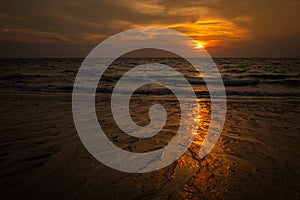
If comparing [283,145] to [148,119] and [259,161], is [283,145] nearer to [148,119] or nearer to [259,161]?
[259,161]

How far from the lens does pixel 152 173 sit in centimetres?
349

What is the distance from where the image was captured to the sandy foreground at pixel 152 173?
2920 millimetres

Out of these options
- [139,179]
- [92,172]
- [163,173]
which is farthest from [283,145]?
[92,172]

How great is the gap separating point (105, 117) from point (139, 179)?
13.5ft

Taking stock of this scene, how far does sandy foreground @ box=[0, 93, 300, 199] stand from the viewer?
292 centimetres

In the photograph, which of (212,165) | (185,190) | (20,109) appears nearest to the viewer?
(185,190)

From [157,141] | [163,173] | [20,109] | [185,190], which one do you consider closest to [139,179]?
[163,173]

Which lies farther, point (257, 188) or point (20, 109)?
point (20, 109)

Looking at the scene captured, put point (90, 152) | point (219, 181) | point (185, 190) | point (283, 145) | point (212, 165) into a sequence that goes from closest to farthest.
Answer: point (185, 190), point (219, 181), point (212, 165), point (90, 152), point (283, 145)

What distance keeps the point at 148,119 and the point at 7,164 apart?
4.10 m

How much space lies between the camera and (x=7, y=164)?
12.0 ft

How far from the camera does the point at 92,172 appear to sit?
350 cm

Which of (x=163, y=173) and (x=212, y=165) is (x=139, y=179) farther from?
(x=212, y=165)

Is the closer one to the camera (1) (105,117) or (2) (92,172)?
(2) (92,172)
